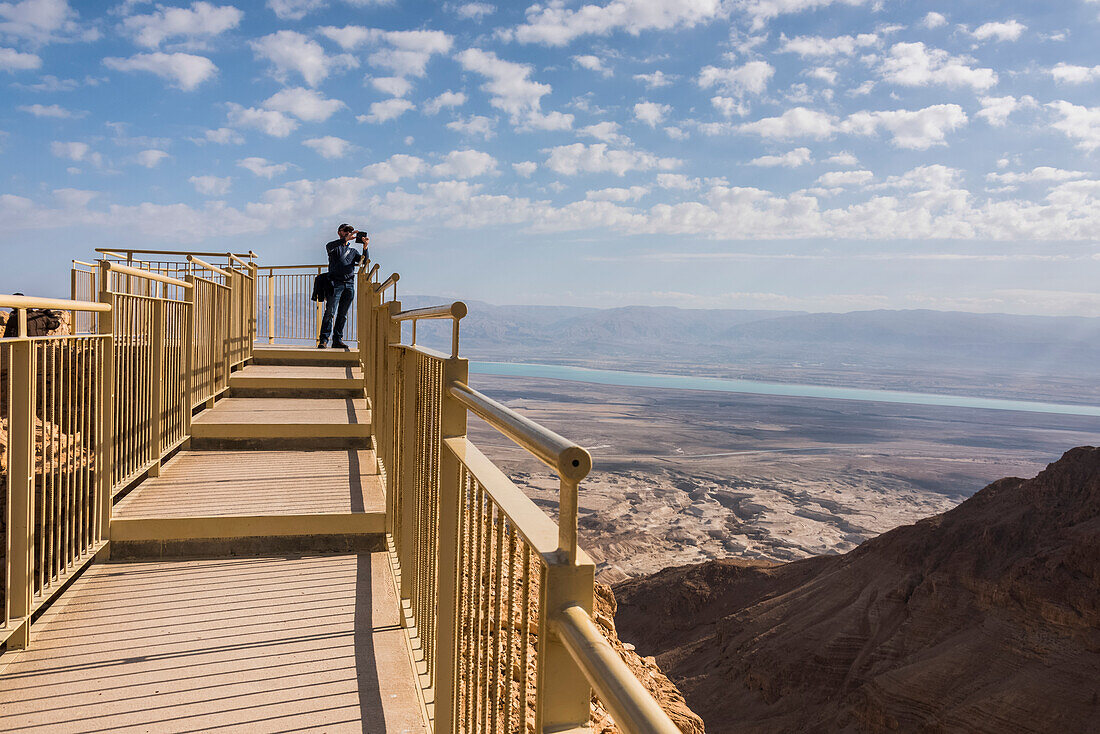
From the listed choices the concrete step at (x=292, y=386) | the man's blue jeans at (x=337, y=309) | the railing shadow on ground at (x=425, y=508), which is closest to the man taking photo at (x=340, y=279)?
the man's blue jeans at (x=337, y=309)

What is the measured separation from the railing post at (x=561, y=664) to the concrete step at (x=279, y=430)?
256 inches

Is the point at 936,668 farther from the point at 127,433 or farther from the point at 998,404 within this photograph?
the point at 998,404

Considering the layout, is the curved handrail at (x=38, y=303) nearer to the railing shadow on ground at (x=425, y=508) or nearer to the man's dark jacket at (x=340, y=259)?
the railing shadow on ground at (x=425, y=508)

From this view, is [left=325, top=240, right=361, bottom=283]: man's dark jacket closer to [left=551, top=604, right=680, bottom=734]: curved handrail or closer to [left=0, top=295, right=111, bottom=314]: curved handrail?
[left=0, top=295, right=111, bottom=314]: curved handrail

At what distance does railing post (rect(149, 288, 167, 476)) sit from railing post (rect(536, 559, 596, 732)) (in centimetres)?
564

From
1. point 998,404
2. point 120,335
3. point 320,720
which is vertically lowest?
point 998,404

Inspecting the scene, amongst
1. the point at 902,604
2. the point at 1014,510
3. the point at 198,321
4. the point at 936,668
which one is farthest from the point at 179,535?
the point at 1014,510

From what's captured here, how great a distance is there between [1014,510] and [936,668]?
9888 mm

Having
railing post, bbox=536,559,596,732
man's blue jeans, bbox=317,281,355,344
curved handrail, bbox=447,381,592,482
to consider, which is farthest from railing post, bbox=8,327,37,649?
man's blue jeans, bbox=317,281,355,344

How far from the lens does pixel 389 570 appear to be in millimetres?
4840

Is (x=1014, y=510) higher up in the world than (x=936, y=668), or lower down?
higher up

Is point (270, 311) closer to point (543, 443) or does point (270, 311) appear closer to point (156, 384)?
point (156, 384)

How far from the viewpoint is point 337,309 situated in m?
12.8

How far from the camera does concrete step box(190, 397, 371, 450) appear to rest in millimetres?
7234
